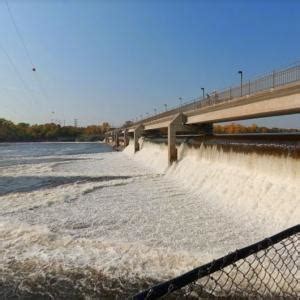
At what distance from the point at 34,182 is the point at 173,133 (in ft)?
42.3

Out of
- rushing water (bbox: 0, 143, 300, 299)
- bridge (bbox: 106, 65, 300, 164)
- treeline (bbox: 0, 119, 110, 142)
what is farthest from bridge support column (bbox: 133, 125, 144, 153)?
treeline (bbox: 0, 119, 110, 142)

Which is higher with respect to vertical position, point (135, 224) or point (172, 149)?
point (172, 149)

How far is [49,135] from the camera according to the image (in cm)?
18212

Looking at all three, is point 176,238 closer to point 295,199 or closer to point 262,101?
point 295,199

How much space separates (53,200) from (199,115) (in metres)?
15.9

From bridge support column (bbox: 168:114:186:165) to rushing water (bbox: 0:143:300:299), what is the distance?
8.36 m

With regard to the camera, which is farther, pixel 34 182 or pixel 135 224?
pixel 34 182

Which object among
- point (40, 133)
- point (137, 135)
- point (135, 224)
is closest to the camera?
point (135, 224)

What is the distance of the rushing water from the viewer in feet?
31.9

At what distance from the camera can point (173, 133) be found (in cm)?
3484

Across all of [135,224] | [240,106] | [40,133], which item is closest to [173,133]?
[240,106]

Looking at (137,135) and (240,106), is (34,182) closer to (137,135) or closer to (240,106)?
(240,106)

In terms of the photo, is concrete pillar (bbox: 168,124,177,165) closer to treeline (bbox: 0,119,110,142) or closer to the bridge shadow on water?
the bridge shadow on water

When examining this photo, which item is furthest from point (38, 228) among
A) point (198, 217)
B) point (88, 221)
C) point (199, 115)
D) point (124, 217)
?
point (199, 115)
